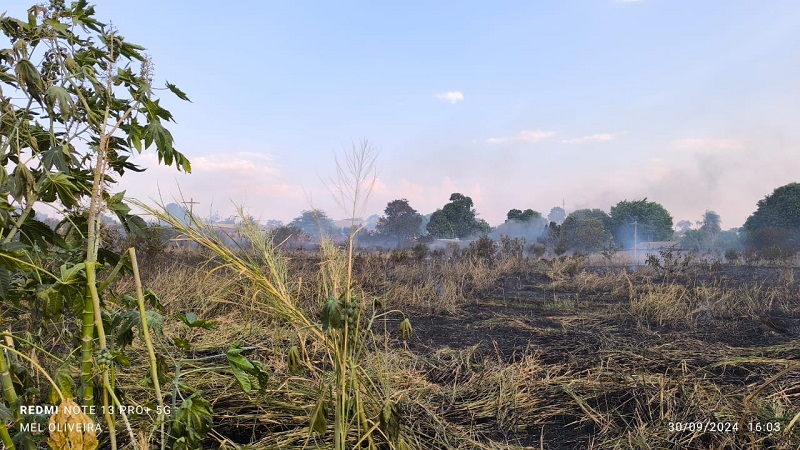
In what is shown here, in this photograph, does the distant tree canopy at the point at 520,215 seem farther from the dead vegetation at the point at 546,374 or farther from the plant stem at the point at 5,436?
the plant stem at the point at 5,436

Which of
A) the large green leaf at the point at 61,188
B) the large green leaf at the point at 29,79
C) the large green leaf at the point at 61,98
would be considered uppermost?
the large green leaf at the point at 29,79

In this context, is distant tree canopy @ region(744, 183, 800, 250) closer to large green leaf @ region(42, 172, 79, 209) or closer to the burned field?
the burned field

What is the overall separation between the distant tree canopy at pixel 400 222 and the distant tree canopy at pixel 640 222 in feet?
64.2

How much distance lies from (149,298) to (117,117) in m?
0.56

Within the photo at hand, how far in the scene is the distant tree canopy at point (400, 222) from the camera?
50469 millimetres

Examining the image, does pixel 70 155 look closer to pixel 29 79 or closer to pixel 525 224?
pixel 29 79

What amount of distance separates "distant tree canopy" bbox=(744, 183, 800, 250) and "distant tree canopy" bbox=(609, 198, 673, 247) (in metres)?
9.32

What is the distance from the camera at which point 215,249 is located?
1.17 m

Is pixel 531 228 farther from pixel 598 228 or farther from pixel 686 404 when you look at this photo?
pixel 686 404

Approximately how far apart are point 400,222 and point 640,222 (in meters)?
22.7

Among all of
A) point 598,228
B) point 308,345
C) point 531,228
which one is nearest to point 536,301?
point 308,345

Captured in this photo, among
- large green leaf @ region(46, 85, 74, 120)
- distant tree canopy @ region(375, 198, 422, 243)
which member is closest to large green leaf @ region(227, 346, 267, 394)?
large green leaf @ region(46, 85, 74, 120)

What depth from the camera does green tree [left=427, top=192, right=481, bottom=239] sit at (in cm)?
4131
